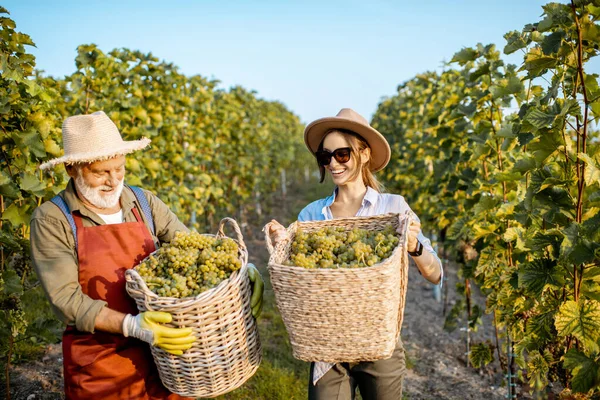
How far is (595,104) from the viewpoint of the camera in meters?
2.03

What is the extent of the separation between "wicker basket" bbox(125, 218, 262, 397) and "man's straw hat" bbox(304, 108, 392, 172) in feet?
2.87

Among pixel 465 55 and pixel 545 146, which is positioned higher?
pixel 465 55

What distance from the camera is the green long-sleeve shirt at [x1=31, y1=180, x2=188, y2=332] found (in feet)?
6.28

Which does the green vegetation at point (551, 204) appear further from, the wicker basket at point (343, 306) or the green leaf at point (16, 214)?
the green leaf at point (16, 214)

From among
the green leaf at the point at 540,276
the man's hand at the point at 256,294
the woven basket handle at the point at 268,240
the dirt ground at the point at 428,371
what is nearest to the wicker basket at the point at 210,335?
the man's hand at the point at 256,294

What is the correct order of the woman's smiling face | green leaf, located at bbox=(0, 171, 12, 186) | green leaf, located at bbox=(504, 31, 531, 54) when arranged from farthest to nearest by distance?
green leaf, located at bbox=(0, 171, 12, 186)
the woman's smiling face
green leaf, located at bbox=(504, 31, 531, 54)

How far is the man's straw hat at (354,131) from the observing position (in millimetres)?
2508

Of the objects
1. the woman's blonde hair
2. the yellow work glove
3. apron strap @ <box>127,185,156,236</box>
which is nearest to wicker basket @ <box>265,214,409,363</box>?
the yellow work glove

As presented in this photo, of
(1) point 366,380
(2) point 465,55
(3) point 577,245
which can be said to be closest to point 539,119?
(3) point 577,245

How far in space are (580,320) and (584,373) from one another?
220mm

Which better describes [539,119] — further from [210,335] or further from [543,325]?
[210,335]

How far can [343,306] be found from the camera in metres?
1.78

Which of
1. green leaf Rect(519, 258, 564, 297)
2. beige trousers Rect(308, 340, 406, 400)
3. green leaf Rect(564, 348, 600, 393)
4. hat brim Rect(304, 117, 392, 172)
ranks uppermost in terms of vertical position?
hat brim Rect(304, 117, 392, 172)

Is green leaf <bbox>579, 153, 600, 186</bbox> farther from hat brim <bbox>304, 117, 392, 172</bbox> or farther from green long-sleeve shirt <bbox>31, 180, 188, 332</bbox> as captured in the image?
green long-sleeve shirt <bbox>31, 180, 188, 332</bbox>
